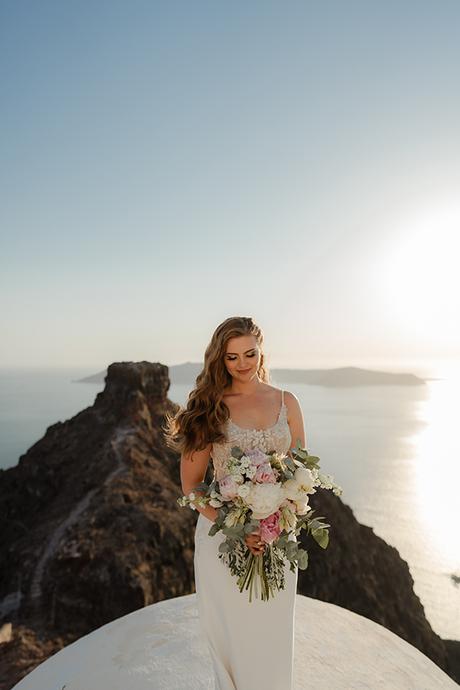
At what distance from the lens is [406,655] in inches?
248

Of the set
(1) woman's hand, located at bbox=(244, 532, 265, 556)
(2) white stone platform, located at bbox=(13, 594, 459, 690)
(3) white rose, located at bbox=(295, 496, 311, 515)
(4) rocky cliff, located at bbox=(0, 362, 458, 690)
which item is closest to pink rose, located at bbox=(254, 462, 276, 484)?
(3) white rose, located at bbox=(295, 496, 311, 515)

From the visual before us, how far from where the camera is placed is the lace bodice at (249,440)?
4.28 metres

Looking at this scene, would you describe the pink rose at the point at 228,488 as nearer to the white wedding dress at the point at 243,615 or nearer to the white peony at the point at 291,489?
the white peony at the point at 291,489

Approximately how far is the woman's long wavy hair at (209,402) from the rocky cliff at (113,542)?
877 cm

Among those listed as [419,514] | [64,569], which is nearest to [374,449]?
[419,514]

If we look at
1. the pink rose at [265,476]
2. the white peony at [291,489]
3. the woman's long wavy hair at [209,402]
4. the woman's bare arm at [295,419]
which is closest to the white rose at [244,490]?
the pink rose at [265,476]

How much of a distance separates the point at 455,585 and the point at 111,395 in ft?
206

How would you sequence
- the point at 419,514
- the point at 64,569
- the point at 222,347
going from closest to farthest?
the point at 222,347 → the point at 64,569 → the point at 419,514

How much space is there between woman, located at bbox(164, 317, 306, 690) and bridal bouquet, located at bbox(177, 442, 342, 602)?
0.39 meters

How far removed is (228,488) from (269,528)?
0.42 meters

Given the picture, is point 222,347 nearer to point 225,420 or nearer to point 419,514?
point 225,420

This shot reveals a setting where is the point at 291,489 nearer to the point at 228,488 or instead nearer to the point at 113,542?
the point at 228,488

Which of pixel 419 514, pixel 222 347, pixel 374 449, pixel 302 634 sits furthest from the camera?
pixel 374 449

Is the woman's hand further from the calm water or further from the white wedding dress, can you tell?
the calm water
